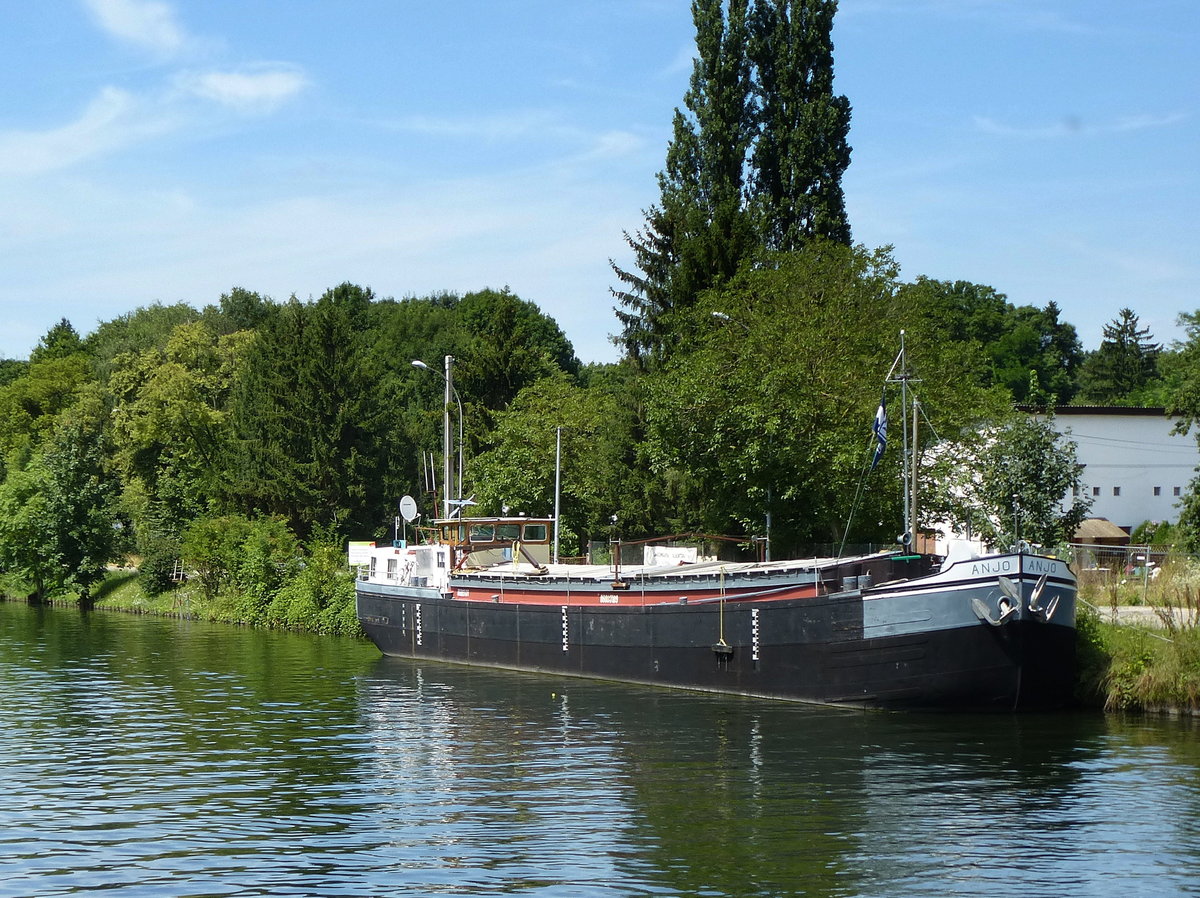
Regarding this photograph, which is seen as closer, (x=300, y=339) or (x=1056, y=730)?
(x=1056, y=730)

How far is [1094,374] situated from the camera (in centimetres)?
14150

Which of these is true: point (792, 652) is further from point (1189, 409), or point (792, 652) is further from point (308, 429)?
point (308, 429)

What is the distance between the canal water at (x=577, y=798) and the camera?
18.9 meters

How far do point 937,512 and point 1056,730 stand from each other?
19265 millimetres

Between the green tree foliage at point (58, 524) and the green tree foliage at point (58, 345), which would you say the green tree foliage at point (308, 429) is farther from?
the green tree foliage at point (58, 345)

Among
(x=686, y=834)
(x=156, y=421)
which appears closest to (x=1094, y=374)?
(x=156, y=421)

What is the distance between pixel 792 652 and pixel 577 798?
12316 millimetres

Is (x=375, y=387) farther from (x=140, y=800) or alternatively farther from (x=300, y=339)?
(x=140, y=800)

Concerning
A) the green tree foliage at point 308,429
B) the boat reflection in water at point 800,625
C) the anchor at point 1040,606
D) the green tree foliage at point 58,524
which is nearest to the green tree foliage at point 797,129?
the boat reflection in water at point 800,625

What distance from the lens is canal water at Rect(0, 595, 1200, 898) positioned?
18.9 metres

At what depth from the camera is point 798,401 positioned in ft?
156

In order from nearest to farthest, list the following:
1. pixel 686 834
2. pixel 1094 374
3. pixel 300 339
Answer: pixel 686 834, pixel 300 339, pixel 1094 374

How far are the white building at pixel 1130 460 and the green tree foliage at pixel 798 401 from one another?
2906 cm

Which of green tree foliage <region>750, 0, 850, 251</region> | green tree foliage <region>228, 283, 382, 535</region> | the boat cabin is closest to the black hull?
the boat cabin
